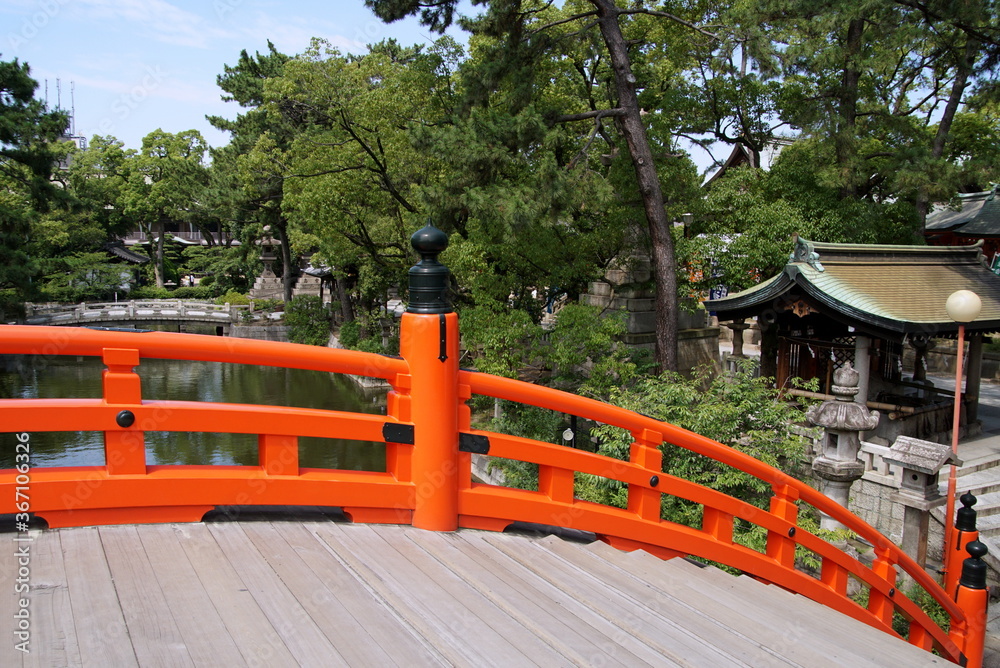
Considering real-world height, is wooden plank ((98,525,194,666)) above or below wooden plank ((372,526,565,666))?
above

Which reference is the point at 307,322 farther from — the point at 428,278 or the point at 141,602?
the point at 141,602

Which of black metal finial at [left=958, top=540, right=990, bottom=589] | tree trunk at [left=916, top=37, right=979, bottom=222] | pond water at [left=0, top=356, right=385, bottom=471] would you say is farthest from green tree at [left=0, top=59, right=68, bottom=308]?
tree trunk at [left=916, top=37, right=979, bottom=222]

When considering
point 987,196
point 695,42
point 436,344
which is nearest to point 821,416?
point 436,344

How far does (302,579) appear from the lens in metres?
2.60

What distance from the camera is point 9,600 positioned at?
7.36ft

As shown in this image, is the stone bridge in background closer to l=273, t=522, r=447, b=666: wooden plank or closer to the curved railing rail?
the curved railing rail

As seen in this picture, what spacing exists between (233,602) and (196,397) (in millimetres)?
20975

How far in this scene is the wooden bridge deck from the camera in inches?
85.0

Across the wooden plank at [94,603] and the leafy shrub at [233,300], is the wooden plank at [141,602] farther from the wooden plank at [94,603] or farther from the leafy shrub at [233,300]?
the leafy shrub at [233,300]

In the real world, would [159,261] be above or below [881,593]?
above

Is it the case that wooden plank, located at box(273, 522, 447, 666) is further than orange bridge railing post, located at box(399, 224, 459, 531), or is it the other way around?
orange bridge railing post, located at box(399, 224, 459, 531)

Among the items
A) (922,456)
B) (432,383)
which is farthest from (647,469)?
(922,456)

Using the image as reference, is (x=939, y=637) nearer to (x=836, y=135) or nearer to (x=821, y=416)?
(x=821, y=416)

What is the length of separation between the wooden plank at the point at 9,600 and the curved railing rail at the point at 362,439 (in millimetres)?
141
